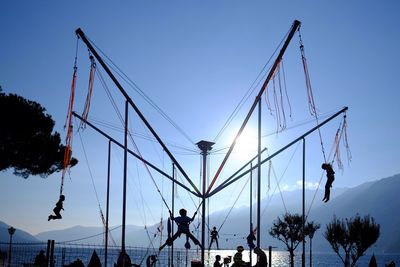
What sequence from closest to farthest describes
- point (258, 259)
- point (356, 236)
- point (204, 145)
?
point (258, 259)
point (204, 145)
point (356, 236)

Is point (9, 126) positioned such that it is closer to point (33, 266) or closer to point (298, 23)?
point (33, 266)

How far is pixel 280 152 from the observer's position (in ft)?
69.8

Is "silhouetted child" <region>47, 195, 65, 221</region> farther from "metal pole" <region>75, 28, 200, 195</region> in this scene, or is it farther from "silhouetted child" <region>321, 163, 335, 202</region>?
"silhouetted child" <region>321, 163, 335, 202</region>

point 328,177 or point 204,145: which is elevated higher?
point 204,145

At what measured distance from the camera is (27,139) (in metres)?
34.5

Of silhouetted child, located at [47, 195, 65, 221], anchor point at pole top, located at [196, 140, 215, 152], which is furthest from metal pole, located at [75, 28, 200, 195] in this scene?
silhouetted child, located at [47, 195, 65, 221]

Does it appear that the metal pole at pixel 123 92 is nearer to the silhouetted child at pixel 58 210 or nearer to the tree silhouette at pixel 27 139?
the silhouetted child at pixel 58 210

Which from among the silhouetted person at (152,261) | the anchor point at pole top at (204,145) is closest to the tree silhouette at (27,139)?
the silhouetted person at (152,261)

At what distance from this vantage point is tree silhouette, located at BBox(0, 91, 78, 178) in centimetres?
3244

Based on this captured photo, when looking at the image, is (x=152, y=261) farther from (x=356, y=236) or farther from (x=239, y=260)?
(x=356, y=236)

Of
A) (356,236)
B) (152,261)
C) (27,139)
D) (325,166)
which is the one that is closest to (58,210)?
(152,261)

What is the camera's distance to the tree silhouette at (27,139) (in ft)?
106

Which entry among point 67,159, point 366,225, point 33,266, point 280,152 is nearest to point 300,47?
point 280,152

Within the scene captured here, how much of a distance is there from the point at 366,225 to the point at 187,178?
124 ft
